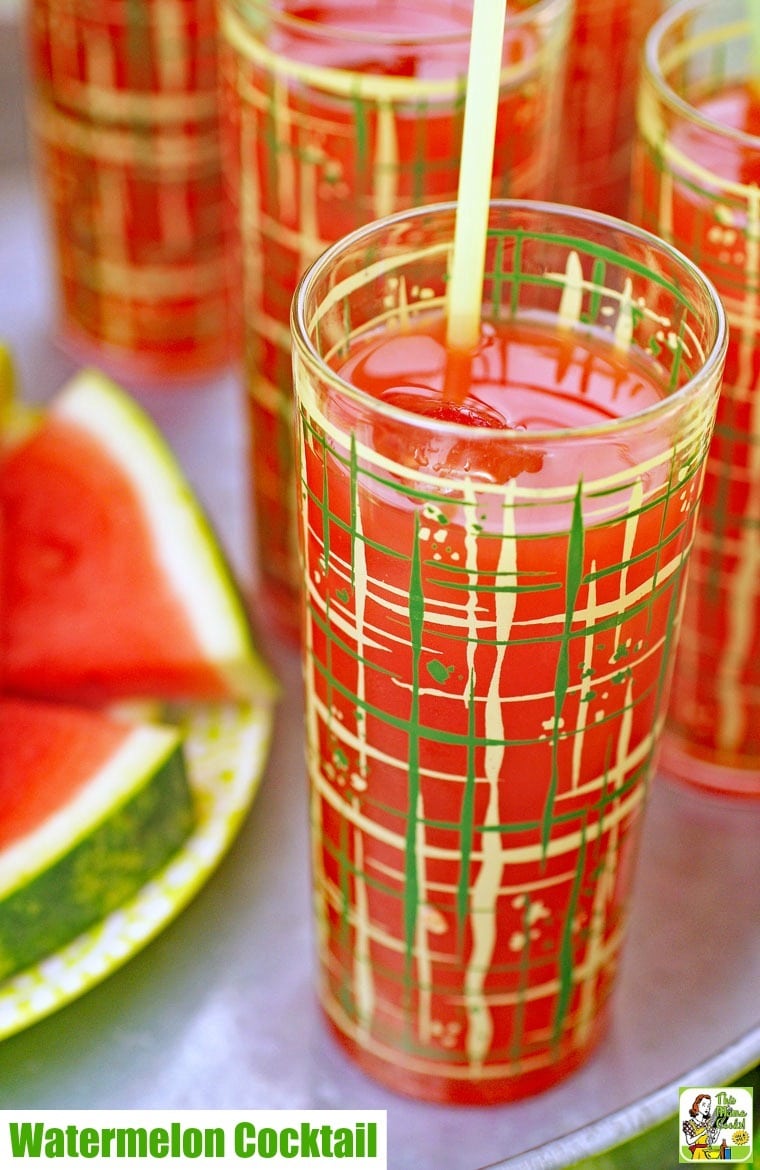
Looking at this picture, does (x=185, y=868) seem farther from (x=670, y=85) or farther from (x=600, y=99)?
(x=600, y=99)

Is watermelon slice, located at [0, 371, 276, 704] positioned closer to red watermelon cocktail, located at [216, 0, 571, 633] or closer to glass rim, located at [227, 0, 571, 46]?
red watermelon cocktail, located at [216, 0, 571, 633]

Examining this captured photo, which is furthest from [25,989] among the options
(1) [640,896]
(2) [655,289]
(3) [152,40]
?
(3) [152,40]

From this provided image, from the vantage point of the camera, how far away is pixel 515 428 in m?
0.74

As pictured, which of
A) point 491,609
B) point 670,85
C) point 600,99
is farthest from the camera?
point 600,99

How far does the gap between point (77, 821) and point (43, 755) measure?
0.09m

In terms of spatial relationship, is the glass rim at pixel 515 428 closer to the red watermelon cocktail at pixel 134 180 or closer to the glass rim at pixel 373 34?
the glass rim at pixel 373 34

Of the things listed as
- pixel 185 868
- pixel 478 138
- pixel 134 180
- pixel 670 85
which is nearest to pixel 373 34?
pixel 670 85

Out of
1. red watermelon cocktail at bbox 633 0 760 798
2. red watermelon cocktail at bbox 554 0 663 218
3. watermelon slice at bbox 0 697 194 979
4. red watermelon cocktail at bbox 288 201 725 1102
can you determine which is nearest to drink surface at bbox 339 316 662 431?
red watermelon cocktail at bbox 288 201 725 1102

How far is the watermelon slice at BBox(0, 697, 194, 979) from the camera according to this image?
3.01 ft

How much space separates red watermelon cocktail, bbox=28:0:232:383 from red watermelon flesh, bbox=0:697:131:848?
39cm

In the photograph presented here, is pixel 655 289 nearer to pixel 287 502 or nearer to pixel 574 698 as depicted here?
pixel 574 698

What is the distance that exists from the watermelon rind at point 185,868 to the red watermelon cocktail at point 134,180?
1.22ft

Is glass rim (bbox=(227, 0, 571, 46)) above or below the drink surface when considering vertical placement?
above

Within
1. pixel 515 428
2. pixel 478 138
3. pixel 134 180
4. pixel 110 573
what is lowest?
pixel 110 573
